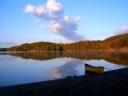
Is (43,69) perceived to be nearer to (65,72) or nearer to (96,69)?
(65,72)

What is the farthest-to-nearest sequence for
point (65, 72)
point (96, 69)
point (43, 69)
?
point (43, 69)
point (65, 72)
point (96, 69)

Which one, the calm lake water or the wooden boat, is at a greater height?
the wooden boat

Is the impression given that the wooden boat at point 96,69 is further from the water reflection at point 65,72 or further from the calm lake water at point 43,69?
the water reflection at point 65,72

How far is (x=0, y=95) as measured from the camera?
18156 mm

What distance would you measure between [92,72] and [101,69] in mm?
1829

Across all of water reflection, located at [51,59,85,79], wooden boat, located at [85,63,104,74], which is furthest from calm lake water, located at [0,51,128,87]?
wooden boat, located at [85,63,104,74]

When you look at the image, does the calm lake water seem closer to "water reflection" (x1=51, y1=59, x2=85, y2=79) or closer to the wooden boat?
"water reflection" (x1=51, y1=59, x2=85, y2=79)

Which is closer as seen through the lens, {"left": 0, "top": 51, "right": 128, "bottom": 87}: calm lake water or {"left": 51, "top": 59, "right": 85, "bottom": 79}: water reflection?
{"left": 0, "top": 51, "right": 128, "bottom": 87}: calm lake water

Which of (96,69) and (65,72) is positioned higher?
(96,69)

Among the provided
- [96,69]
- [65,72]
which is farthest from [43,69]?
[96,69]

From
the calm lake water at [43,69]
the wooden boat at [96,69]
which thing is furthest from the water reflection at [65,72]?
the wooden boat at [96,69]

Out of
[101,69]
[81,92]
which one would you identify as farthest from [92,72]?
[81,92]

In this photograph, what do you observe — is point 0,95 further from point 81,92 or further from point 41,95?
point 81,92

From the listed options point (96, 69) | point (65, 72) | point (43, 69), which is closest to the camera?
point (96, 69)
